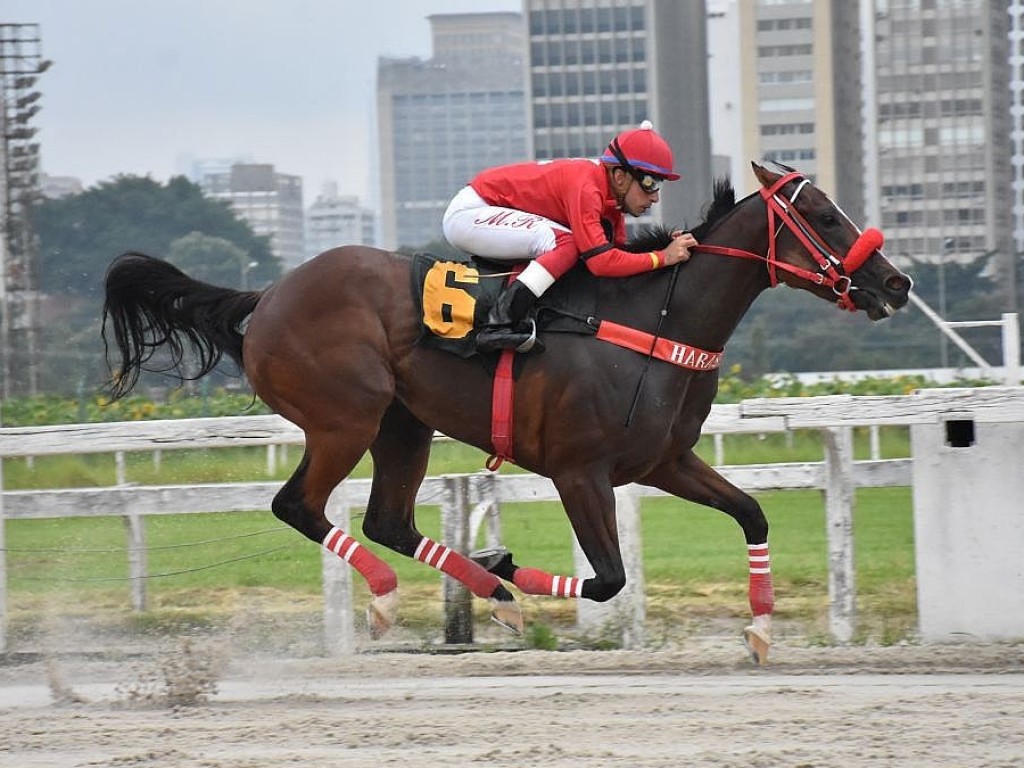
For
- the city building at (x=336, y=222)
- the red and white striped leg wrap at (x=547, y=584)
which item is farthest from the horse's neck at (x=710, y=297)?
the city building at (x=336, y=222)

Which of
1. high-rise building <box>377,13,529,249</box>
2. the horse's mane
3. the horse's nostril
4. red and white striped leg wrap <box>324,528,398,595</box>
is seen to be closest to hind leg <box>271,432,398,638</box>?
red and white striped leg wrap <box>324,528,398,595</box>

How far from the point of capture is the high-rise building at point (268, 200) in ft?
126

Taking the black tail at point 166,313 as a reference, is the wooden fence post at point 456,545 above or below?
below

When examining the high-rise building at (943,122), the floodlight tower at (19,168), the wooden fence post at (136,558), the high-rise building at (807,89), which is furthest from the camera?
the high-rise building at (807,89)

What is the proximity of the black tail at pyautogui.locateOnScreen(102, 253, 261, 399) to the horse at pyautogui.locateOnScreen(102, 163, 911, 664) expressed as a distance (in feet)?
0.04

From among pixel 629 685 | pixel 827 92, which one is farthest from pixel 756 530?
pixel 827 92

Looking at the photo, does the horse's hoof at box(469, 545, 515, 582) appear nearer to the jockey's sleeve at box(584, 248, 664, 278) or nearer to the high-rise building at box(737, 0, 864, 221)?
the jockey's sleeve at box(584, 248, 664, 278)

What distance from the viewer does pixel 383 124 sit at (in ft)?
252

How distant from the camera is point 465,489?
247 inches

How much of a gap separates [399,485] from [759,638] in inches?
59.8

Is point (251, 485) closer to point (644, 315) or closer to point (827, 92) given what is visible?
point (644, 315)

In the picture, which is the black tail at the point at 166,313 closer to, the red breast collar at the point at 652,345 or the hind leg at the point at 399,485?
the hind leg at the point at 399,485

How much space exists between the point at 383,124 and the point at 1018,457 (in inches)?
2871

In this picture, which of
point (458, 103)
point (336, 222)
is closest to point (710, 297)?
point (336, 222)
